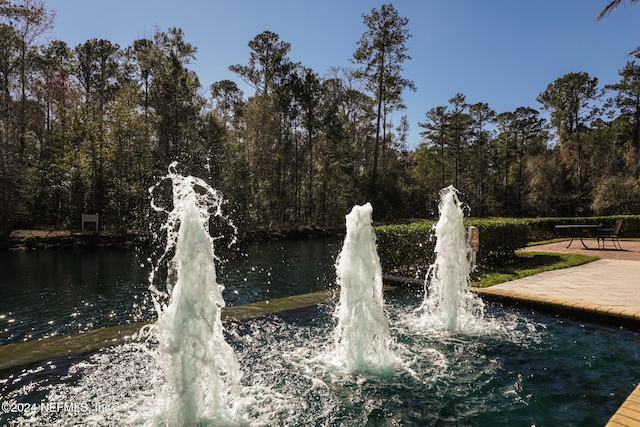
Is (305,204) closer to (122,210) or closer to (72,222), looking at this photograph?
(122,210)

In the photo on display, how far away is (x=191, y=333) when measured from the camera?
10.2ft

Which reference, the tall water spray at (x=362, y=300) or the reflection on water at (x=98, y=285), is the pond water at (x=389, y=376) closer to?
the reflection on water at (x=98, y=285)

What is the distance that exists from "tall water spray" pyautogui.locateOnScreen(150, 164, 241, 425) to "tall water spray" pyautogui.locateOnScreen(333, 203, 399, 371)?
1712 millimetres

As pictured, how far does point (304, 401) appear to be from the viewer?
361cm

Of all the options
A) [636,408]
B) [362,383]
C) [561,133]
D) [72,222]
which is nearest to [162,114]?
[72,222]

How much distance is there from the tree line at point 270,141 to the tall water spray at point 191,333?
70.8ft

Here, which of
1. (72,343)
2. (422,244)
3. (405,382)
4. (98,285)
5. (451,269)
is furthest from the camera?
(98,285)

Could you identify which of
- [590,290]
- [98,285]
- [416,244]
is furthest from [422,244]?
[98,285]

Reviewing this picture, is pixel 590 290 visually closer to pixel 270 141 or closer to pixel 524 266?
pixel 524 266

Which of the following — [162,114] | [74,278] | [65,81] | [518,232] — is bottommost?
[74,278]

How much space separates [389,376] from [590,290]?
17.8 feet

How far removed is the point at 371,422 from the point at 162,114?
26.0 m

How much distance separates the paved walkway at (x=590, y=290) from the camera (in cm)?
573

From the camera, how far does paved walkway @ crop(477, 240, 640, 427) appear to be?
573cm
